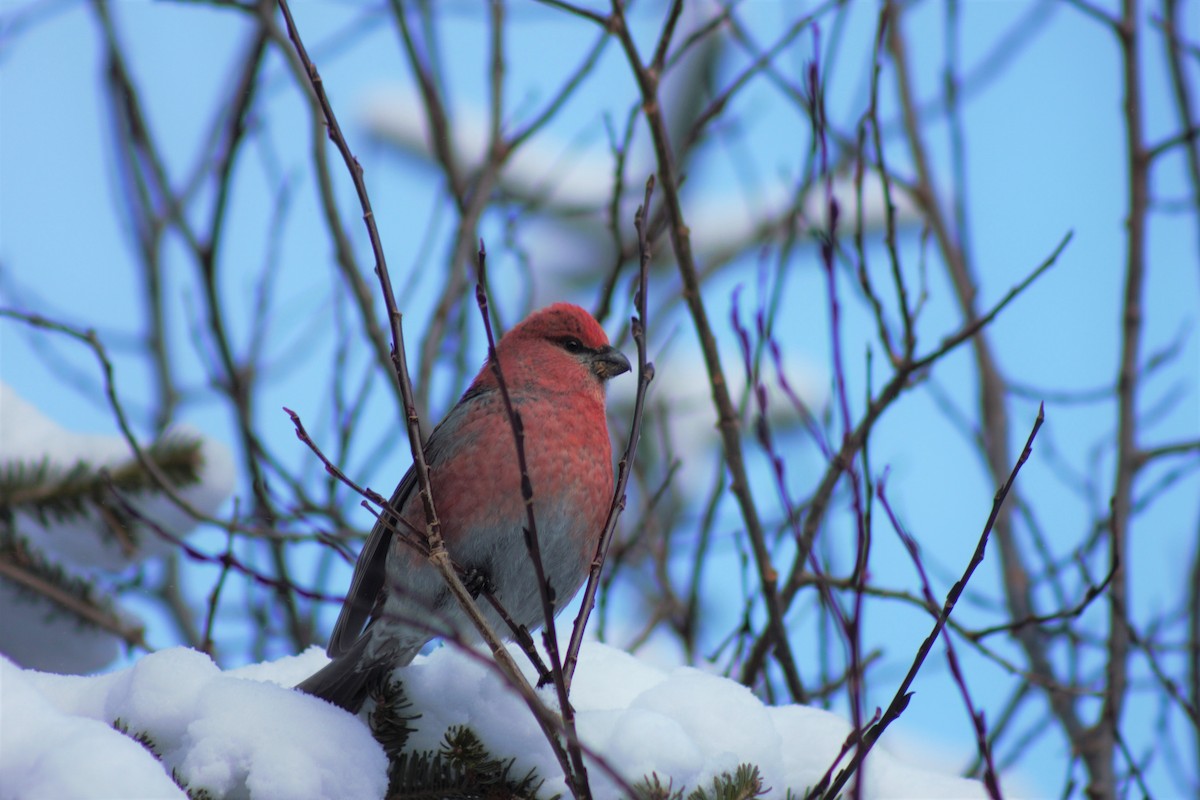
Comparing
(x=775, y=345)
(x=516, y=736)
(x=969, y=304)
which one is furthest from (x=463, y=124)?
(x=516, y=736)

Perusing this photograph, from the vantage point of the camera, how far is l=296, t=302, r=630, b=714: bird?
8.46 ft

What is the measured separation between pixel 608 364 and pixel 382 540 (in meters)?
0.80

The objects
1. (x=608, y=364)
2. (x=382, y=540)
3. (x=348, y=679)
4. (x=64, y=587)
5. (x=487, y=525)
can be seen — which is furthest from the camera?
(x=608, y=364)

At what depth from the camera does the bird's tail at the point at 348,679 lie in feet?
7.86

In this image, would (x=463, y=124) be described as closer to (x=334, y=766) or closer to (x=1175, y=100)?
(x=1175, y=100)

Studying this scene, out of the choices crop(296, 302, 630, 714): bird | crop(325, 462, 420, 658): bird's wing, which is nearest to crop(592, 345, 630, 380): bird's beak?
crop(296, 302, 630, 714): bird

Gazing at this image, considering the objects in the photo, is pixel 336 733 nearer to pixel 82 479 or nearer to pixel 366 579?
pixel 366 579

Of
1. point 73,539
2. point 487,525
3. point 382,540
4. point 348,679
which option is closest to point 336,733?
point 348,679

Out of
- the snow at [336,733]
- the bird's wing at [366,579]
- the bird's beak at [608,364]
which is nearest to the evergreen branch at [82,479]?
the bird's wing at [366,579]

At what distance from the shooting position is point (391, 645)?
8.43 feet

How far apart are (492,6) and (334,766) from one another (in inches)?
113

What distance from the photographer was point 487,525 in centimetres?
263

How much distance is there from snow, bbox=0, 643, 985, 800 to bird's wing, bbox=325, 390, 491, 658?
0.40 m

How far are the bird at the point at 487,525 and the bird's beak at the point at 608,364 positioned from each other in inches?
6.1
